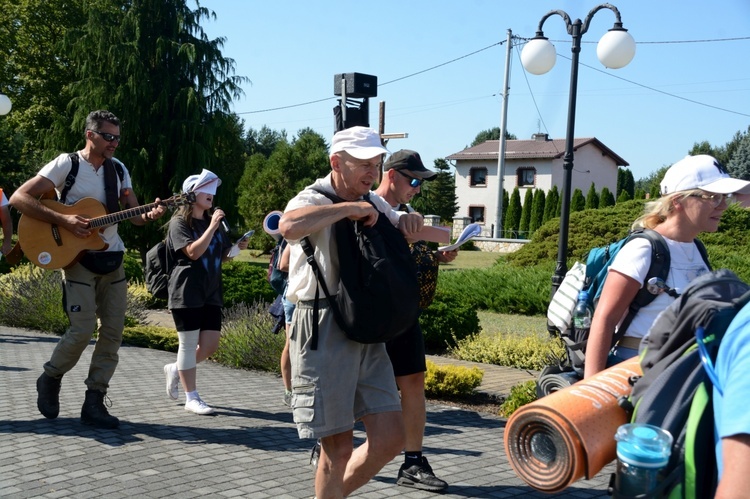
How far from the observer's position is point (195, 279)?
275 inches

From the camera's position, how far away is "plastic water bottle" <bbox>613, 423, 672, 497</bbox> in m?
1.89

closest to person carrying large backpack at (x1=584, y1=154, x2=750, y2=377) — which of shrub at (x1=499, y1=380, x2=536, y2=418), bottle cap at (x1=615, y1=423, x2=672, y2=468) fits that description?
bottle cap at (x1=615, y1=423, x2=672, y2=468)

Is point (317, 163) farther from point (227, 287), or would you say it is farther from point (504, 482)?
point (504, 482)

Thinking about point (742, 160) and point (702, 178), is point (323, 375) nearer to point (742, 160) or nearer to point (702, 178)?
point (702, 178)

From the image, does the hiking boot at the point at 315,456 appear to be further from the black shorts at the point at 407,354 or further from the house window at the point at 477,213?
the house window at the point at 477,213

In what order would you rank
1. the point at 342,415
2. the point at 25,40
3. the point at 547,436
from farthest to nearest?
the point at 25,40
the point at 342,415
the point at 547,436

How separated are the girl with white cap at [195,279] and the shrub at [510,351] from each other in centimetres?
395

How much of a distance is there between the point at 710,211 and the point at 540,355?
6.45m

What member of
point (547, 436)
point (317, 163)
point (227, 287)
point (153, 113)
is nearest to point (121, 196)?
point (547, 436)

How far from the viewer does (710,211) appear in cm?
347

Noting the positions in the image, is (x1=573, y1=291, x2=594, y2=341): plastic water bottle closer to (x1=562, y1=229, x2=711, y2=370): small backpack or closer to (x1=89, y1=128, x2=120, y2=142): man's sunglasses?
(x1=562, y1=229, x2=711, y2=370): small backpack

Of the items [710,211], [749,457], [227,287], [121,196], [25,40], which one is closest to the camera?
[749,457]

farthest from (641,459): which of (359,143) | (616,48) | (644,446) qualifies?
(616,48)

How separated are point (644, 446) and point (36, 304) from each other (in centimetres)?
1223
